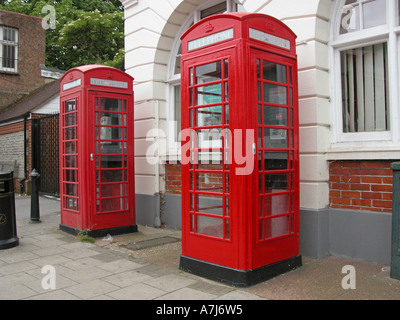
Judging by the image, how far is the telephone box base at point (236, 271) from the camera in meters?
3.86

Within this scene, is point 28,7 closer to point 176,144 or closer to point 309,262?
point 176,144

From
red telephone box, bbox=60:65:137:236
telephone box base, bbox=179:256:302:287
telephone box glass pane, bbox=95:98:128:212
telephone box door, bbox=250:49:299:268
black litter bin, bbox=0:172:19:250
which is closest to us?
telephone box base, bbox=179:256:302:287

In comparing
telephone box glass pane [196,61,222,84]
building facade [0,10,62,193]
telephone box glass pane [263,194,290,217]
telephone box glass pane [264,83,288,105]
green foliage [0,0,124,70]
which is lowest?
telephone box glass pane [263,194,290,217]

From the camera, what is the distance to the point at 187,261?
14.5ft

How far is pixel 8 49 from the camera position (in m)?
16.7

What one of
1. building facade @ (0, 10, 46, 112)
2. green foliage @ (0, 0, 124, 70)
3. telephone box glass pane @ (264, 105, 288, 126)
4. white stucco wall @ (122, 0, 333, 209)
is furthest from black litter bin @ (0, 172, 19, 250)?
green foliage @ (0, 0, 124, 70)

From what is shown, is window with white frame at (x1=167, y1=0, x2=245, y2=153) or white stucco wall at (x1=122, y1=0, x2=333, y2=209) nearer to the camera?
white stucco wall at (x1=122, y1=0, x2=333, y2=209)

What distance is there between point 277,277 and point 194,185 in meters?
1.39

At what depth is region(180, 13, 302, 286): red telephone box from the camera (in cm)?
387

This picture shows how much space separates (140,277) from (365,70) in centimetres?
379

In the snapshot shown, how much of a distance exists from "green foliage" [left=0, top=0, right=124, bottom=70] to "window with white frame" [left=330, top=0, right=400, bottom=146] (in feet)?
55.3

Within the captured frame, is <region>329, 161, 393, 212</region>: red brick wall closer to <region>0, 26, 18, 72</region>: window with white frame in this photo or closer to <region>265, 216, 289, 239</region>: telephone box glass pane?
<region>265, 216, 289, 239</region>: telephone box glass pane

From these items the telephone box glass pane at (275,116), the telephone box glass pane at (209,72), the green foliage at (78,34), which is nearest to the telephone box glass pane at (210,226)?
the telephone box glass pane at (275,116)

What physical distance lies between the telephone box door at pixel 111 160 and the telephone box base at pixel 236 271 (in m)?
2.36
